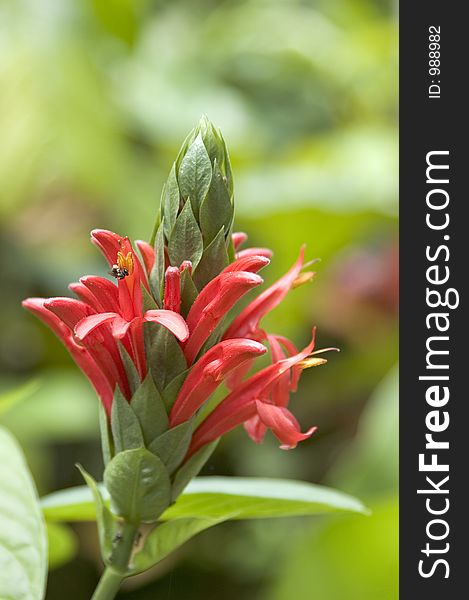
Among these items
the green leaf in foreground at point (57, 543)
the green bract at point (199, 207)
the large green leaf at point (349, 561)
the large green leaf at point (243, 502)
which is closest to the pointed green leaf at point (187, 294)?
the green bract at point (199, 207)

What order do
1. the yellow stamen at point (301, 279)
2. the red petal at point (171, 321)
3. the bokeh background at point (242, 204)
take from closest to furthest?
the red petal at point (171, 321)
the yellow stamen at point (301, 279)
the bokeh background at point (242, 204)

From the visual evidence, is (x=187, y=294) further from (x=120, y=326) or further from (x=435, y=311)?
(x=435, y=311)

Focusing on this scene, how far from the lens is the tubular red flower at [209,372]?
423 mm

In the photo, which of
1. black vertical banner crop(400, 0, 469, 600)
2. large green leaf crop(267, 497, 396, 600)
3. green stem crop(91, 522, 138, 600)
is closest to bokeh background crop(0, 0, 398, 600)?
large green leaf crop(267, 497, 396, 600)

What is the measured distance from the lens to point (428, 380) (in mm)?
627

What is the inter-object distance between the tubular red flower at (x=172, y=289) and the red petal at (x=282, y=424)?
70mm

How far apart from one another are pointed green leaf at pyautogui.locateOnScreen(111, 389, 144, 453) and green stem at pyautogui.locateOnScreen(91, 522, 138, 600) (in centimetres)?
4

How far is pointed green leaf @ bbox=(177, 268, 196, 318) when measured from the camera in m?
0.43

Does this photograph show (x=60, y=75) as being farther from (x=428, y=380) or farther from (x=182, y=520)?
(x=182, y=520)

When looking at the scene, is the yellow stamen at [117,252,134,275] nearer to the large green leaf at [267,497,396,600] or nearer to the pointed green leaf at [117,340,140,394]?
the pointed green leaf at [117,340,140,394]

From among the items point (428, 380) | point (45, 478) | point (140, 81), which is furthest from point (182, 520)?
point (140, 81)

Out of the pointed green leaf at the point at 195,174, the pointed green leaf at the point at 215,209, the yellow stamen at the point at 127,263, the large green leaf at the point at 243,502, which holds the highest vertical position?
the pointed green leaf at the point at 195,174

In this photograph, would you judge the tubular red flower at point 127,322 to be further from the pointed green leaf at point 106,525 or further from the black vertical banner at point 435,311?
the black vertical banner at point 435,311

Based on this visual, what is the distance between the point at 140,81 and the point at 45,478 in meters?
0.86
